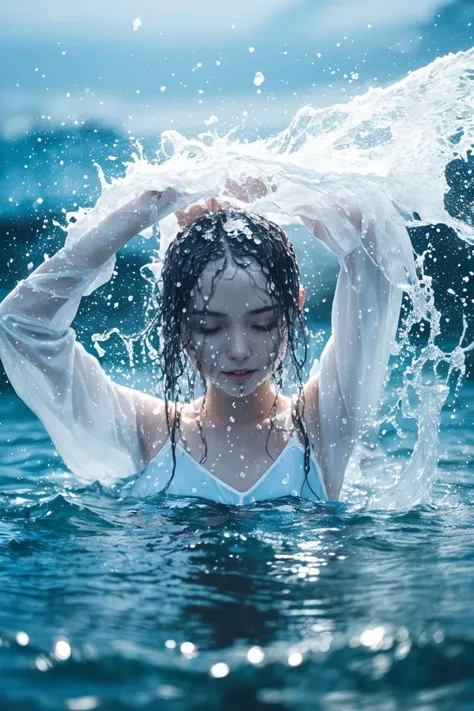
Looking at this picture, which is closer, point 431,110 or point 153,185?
point 153,185

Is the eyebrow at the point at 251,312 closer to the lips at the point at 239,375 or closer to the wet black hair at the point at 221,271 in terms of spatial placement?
the wet black hair at the point at 221,271

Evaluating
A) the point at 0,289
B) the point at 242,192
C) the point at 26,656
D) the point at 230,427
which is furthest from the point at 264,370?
the point at 0,289

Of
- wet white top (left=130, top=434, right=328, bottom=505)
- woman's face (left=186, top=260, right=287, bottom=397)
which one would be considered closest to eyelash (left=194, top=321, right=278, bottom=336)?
woman's face (left=186, top=260, right=287, bottom=397)

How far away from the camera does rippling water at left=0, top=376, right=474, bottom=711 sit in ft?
6.35

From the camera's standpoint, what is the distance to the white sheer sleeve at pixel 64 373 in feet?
11.6

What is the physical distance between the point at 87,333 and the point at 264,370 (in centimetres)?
382

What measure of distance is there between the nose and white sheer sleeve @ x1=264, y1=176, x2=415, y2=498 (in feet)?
1.59

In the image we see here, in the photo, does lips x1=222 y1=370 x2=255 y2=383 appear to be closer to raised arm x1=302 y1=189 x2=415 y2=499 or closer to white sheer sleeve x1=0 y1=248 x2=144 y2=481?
raised arm x1=302 y1=189 x2=415 y2=499

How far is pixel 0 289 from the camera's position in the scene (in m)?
7.61

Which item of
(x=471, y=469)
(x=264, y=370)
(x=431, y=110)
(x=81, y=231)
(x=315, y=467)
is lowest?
(x=471, y=469)

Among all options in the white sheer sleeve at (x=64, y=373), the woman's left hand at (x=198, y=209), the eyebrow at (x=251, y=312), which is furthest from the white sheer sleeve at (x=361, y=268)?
the white sheer sleeve at (x=64, y=373)

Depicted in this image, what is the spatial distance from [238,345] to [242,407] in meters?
0.55

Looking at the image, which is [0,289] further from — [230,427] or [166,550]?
[166,550]

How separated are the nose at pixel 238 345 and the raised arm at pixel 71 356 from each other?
57 cm
